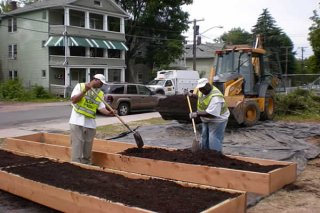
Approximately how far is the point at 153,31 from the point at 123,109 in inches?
1187

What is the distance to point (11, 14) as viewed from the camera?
4312 centimetres

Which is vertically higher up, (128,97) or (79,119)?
(79,119)

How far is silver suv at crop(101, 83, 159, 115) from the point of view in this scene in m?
20.2

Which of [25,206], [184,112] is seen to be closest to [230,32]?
[184,112]

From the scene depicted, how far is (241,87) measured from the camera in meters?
14.5

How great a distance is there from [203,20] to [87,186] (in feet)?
126

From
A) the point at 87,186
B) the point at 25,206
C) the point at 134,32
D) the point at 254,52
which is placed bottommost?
the point at 25,206

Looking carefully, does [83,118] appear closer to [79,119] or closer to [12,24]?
[79,119]

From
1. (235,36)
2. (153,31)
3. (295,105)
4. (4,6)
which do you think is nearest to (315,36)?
(295,105)

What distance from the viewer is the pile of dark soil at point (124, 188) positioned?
521 centimetres

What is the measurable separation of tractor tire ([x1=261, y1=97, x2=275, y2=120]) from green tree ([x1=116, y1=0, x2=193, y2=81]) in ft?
103

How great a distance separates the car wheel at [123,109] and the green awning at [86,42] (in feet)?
60.7

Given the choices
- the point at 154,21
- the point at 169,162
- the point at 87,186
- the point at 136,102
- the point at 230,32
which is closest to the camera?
the point at 87,186

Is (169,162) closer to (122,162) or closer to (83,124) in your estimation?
(122,162)
